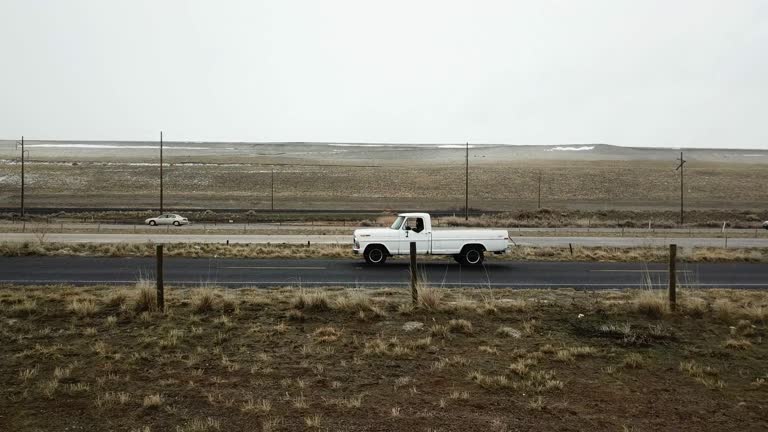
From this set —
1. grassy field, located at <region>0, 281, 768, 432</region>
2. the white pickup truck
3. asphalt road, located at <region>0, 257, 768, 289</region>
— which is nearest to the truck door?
the white pickup truck

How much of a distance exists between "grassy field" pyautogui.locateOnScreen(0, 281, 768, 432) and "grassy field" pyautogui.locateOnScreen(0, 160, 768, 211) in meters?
55.8

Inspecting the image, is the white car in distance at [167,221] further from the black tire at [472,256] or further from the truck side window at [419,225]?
the black tire at [472,256]

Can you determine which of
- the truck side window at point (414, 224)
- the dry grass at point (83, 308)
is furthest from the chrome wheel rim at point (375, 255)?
the dry grass at point (83, 308)

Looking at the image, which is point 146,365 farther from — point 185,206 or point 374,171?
point 374,171

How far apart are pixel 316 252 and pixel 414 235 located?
5832mm

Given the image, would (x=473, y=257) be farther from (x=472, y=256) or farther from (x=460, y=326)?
(x=460, y=326)

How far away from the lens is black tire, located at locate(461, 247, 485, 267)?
68.1 feet

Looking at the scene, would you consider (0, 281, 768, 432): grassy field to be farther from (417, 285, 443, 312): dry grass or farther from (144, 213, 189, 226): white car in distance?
(144, 213, 189, 226): white car in distance

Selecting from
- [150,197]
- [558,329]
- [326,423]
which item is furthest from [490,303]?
[150,197]

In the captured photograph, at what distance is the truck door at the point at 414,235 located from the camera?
20734mm

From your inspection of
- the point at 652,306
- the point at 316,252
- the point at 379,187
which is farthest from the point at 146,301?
the point at 379,187

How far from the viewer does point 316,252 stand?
25.0m

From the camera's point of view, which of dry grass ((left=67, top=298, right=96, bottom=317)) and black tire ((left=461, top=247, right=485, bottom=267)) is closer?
dry grass ((left=67, top=298, right=96, bottom=317))

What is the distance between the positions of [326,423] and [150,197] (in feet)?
245
